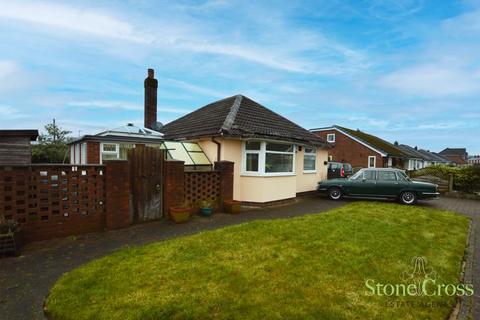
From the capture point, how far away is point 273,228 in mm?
6629

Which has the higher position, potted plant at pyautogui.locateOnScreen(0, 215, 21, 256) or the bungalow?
the bungalow

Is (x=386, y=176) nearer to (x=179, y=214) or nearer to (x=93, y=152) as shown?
(x=179, y=214)

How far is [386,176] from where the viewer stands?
11.8 meters

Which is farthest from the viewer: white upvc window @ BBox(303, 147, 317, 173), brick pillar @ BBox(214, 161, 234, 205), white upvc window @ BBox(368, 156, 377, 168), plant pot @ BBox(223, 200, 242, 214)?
white upvc window @ BBox(368, 156, 377, 168)

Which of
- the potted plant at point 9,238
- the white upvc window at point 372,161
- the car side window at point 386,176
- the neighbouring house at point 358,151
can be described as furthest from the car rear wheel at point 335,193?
the white upvc window at point 372,161

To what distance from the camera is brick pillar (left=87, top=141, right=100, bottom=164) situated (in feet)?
35.6

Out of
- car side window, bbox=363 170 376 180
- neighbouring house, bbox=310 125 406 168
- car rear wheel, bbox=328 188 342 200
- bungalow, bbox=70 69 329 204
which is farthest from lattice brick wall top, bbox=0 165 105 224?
neighbouring house, bbox=310 125 406 168

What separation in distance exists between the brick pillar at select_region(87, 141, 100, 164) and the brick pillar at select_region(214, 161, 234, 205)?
18.1 ft

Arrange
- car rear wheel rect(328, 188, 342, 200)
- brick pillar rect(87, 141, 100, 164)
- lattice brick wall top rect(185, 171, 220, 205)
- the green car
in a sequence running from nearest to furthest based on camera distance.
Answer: lattice brick wall top rect(185, 171, 220, 205) < brick pillar rect(87, 141, 100, 164) < the green car < car rear wheel rect(328, 188, 342, 200)

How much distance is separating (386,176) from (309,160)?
394cm

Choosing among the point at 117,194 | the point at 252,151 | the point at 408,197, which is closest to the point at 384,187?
the point at 408,197

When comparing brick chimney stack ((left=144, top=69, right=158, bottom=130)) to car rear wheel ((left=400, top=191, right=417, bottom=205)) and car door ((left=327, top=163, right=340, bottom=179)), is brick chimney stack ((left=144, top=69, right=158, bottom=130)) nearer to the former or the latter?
car door ((left=327, top=163, right=340, bottom=179))

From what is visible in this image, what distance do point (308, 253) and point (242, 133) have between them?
5.81m

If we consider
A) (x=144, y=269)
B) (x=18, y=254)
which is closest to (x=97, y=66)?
(x=18, y=254)
